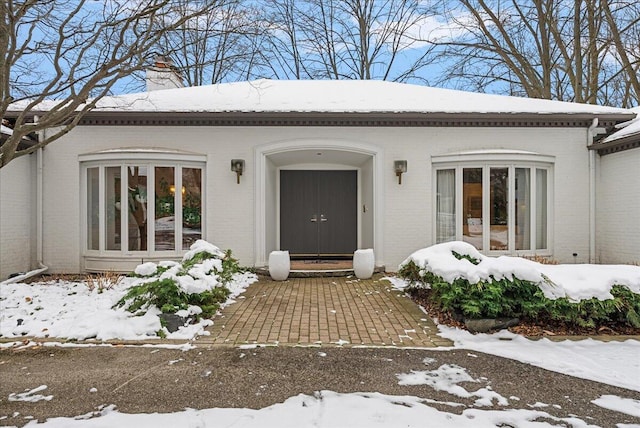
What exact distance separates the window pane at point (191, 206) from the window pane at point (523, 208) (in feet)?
24.0

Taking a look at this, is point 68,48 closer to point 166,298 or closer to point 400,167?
point 166,298

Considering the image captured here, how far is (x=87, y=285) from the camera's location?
7398mm

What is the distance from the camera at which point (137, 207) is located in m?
8.59

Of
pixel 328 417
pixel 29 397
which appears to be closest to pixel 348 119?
pixel 328 417

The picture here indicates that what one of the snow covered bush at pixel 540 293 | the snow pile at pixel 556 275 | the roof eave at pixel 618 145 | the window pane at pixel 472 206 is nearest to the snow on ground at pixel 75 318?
the snow covered bush at pixel 540 293

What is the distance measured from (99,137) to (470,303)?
8.30 metres

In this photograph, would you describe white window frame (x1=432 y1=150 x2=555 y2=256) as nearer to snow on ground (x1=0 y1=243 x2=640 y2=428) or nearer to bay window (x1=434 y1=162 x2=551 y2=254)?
bay window (x1=434 y1=162 x2=551 y2=254)

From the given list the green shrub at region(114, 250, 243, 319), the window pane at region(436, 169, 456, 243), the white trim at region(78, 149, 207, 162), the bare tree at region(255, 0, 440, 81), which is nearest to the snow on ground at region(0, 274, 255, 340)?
the green shrub at region(114, 250, 243, 319)

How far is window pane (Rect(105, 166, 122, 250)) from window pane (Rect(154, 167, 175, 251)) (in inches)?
30.8

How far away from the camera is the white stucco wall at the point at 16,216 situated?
25.1ft

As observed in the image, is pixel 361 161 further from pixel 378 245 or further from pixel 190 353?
pixel 190 353

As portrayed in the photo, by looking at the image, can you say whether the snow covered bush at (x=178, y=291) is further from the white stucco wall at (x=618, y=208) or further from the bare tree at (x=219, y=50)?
the white stucco wall at (x=618, y=208)

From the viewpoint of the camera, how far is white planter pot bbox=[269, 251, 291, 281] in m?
7.99

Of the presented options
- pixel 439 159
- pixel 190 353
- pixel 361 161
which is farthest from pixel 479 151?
pixel 190 353
